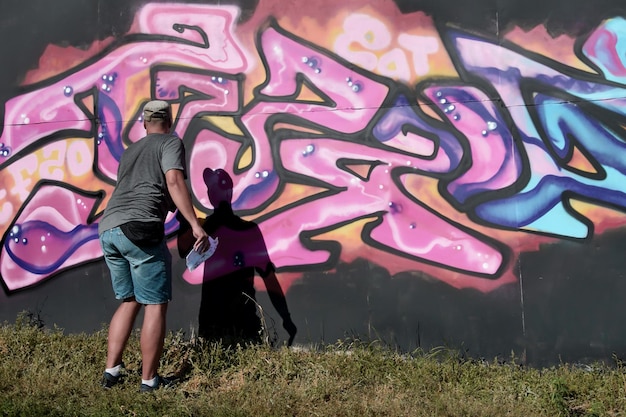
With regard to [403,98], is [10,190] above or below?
below

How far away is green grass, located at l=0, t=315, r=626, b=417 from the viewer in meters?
3.77

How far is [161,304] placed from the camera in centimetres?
409

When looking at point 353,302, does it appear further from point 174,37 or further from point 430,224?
point 174,37

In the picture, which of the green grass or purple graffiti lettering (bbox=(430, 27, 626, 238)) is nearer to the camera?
the green grass

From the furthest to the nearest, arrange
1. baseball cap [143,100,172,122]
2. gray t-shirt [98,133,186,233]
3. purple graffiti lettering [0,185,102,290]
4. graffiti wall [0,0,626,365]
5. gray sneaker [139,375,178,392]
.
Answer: purple graffiti lettering [0,185,102,290] → graffiti wall [0,0,626,365] → baseball cap [143,100,172,122] → gray t-shirt [98,133,186,233] → gray sneaker [139,375,178,392]

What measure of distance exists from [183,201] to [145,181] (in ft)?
0.99

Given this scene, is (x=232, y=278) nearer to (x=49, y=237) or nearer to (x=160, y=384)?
(x=160, y=384)

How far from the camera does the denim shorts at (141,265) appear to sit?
4074 millimetres

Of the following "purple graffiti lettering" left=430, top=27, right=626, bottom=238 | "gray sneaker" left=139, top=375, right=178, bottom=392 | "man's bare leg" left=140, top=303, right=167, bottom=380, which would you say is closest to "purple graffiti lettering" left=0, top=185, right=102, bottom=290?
"man's bare leg" left=140, top=303, right=167, bottom=380

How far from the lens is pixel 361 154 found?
15.2 ft

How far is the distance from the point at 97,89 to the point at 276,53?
1362 mm

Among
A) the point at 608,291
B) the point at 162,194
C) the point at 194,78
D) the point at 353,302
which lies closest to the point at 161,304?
the point at 162,194

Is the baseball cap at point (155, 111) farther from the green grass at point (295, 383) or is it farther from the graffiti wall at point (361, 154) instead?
the green grass at point (295, 383)

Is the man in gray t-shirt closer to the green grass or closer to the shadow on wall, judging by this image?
the green grass
